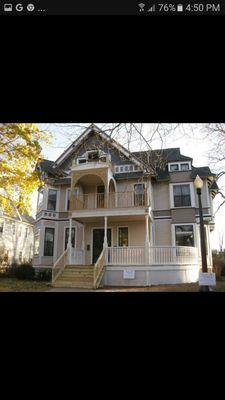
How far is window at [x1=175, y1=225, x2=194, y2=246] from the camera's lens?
5.71 m

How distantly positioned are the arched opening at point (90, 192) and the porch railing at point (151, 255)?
141 centimetres

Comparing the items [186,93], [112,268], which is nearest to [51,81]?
[186,93]

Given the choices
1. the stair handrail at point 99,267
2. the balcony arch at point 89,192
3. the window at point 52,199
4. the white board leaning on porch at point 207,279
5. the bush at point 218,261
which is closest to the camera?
the white board leaning on porch at point 207,279

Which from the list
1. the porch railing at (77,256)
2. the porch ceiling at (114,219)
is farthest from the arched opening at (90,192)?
the porch railing at (77,256)

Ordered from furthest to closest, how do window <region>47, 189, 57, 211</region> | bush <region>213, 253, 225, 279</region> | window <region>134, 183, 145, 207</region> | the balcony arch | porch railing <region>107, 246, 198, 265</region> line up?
the balcony arch
window <region>134, 183, 145, 207</region>
window <region>47, 189, 57, 211</region>
porch railing <region>107, 246, 198, 265</region>
bush <region>213, 253, 225, 279</region>

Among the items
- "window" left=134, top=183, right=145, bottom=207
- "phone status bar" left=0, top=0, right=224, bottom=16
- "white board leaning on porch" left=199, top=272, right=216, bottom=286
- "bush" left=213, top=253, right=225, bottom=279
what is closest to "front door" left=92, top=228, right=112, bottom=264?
"window" left=134, top=183, right=145, bottom=207

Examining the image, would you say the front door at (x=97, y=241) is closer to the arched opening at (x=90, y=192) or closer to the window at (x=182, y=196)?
the arched opening at (x=90, y=192)

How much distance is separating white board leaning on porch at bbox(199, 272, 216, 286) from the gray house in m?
2.72

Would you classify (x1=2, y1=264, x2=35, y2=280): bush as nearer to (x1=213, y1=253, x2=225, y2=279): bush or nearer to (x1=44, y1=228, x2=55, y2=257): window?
(x1=213, y1=253, x2=225, y2=279): bush

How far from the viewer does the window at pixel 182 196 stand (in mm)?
6691

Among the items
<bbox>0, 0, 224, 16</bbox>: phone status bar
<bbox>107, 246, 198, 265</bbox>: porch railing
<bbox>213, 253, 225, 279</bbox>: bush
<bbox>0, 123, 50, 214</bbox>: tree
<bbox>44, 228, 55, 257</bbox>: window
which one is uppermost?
<bbox>0, 0, 224, 16</bbox>: phone status bar
